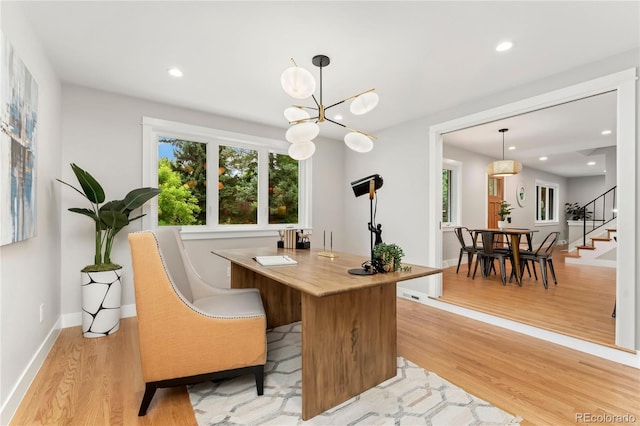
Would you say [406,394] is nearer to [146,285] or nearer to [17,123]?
[146,285]

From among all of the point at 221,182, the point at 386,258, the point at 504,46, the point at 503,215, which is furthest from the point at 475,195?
the point at 386,258

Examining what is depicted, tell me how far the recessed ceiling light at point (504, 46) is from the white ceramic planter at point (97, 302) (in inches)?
148

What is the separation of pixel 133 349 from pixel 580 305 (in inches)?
183

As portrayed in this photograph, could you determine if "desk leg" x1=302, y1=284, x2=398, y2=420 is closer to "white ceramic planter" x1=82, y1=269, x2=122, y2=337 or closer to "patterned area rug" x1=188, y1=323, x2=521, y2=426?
"patterned area rug" x1=188, y1=323, x2=521, y2=426

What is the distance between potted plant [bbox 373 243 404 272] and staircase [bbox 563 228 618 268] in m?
6.90

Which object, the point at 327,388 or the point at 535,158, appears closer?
the point at 327,388

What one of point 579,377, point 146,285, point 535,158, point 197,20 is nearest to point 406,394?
point 579,377

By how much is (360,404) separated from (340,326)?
1.53 feet

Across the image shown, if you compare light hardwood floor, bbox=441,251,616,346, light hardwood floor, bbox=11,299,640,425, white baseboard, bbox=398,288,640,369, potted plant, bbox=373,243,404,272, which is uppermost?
potted plant, bbox=373,243,404,272

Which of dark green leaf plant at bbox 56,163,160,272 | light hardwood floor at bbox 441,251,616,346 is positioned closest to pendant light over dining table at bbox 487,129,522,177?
light hardwood floor at bbox 441,251,616,346

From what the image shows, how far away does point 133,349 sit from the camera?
2463 millimetres

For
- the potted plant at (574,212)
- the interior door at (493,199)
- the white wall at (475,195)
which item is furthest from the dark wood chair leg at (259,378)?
the potted plant at (574,212)

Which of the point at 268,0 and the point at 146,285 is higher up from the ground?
the point at 268,0

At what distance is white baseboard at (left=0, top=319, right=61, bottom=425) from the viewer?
5.20 ft
